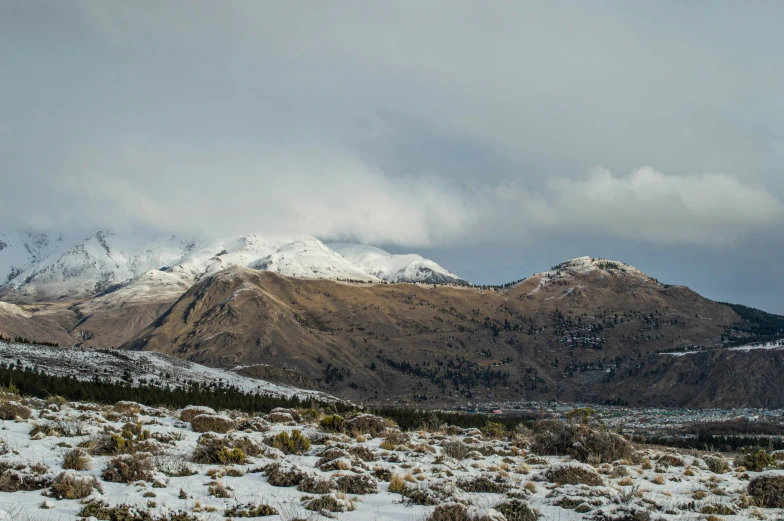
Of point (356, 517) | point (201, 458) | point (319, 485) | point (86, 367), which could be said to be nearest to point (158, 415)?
point (201, 458)

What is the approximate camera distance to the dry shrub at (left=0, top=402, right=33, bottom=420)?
84.1 ft

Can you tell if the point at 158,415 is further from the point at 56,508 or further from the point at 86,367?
the point at 86,367

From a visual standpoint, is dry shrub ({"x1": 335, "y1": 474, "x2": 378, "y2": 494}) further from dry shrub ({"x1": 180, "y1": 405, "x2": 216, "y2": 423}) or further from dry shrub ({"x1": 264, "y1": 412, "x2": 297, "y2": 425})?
dry shrub ({"x1": 264, "y1": 412, "x2": 297, "y2": 425})

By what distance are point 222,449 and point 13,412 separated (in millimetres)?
11981

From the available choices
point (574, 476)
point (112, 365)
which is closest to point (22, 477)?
point (574, 476)

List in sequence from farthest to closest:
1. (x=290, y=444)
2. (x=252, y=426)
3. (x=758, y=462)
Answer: (x=252, y=426), (x=758, y=462), (x=290, y=444)

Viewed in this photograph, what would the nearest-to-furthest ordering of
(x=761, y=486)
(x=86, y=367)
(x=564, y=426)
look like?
1. (x=761, y=486)
2. (x=564, y=426)
3. (x=86, y=367)

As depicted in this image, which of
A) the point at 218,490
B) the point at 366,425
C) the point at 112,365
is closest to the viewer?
the point at 218,490

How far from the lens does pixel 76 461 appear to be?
1805cm

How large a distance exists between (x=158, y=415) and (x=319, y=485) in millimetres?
19729

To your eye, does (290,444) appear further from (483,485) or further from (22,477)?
(22,477)

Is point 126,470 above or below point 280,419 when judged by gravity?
above

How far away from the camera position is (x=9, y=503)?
556 inches

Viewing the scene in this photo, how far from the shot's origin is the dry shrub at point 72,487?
14.9 meters
